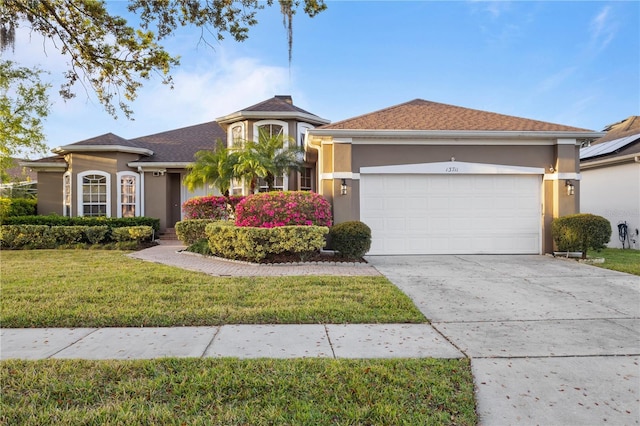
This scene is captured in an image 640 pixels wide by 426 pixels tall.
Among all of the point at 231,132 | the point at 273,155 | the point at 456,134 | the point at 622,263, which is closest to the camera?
the point at 622,263

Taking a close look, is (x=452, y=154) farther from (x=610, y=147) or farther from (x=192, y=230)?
(x=610, y=147)

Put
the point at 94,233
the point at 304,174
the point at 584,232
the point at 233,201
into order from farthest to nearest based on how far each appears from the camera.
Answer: the point at 304,174 → the point at 233,201 → the point at 94,233 → the point at 584,232

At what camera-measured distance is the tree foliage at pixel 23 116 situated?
44.7 ft

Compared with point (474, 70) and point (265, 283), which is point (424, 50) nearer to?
point (474, 70)

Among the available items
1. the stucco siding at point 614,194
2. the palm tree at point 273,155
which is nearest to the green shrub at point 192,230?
the palm tree at point 273,155

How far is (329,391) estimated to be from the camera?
274 centimetres

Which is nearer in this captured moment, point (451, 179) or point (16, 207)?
point (451, 179)

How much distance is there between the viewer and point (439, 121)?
10531 millimetres

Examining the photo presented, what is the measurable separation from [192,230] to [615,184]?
1519 centimetres

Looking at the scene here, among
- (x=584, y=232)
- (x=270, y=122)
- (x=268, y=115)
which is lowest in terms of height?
(x=584, y=232)

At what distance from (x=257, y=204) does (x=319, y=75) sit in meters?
4.92

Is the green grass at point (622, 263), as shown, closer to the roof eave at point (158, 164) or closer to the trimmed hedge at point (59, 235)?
Result: the trimmed hedge at point (59, 235)

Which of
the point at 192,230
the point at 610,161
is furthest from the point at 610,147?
the point at 192,230

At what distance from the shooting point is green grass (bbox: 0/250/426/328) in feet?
14.7
